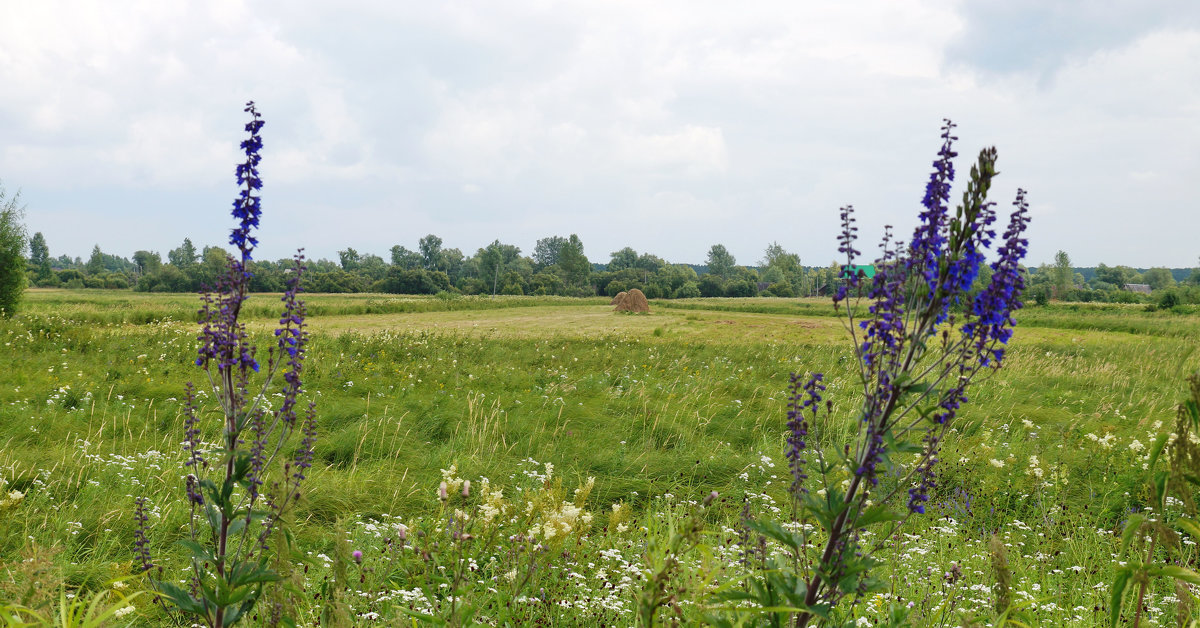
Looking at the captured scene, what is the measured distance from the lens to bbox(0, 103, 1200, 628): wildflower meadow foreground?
227 centimetres

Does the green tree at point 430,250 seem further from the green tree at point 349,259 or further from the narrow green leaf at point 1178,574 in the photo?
the narrow green leaf at point 1178,574

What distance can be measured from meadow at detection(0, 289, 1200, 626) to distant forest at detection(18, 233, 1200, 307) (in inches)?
2173

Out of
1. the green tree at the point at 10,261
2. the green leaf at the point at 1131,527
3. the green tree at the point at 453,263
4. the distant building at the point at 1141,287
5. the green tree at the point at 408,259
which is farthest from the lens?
the green tree at the point at 408,259

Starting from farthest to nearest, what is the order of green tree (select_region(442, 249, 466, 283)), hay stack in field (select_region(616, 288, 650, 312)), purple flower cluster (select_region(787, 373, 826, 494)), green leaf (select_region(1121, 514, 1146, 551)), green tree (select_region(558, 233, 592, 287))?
1. green tree (select_region(442, 249, 466, 283))
2. green tree (select_region(558, 233, 592, 287))
3. hay stack in field (select_region(616, 288, 650, 312))
4. purple flower cluster (select_region(787, 373, 826, 494))
5. green leaf (select_region(1121, 514, 1146, 551))

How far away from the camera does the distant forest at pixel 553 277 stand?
8506cm

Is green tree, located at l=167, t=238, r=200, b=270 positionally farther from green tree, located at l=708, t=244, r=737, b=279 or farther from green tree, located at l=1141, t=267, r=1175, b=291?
green tree, located at l=1141, t=267, r=1175, b=291

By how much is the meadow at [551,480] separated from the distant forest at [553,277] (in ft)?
181

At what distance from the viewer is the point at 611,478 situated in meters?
7.09

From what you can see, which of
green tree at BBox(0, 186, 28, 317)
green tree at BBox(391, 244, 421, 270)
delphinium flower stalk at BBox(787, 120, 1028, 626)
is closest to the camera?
delphinium flower stalk at BBox(787, 120, 1028, 626)

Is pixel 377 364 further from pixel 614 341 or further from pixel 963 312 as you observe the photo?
pixel 963 312

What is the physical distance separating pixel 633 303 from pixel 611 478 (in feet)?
132

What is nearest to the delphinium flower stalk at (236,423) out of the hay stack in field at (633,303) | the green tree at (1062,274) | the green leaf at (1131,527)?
the green leaf at (1131,527)

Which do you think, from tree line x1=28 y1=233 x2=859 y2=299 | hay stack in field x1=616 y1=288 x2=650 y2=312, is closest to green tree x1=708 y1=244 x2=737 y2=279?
tree line x1=28 y1=233 x2=859 y2=299

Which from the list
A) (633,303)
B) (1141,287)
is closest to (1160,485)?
(633,303)
